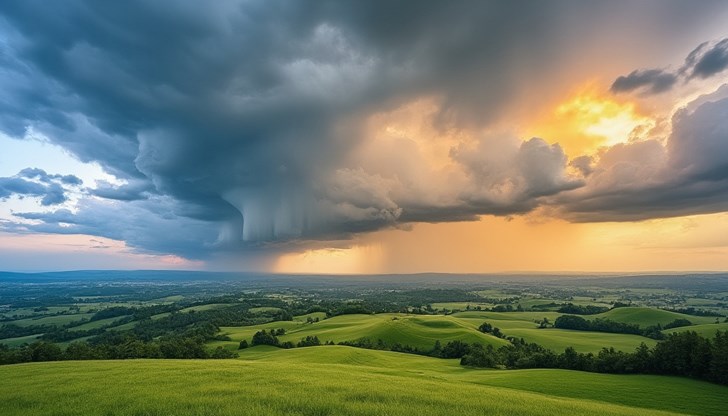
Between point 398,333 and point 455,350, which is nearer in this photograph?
point 455,350

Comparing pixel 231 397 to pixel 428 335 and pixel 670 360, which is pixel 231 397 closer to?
pixel 670 360

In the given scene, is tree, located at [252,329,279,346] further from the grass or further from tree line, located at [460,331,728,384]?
tree line, located at [460,331,728,384]

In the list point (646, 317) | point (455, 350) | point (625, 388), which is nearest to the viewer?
point (625, 388)

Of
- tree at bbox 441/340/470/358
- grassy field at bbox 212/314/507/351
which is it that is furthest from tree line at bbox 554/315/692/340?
tree at bbox 441/340/470/358

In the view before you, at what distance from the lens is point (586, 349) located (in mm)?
119438

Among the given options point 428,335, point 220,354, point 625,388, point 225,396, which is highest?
point 225,396

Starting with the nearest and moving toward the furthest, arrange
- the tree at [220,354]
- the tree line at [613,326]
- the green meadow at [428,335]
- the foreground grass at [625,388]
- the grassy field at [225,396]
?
the grassy field at [225,396] → the foreground grass at [625,388] → the tree at [220,354] → the green meadow at [428,335] → the tree line at [613,326]

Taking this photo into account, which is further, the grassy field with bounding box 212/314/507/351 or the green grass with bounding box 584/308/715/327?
the green grass with bounding box 584/308/715/327

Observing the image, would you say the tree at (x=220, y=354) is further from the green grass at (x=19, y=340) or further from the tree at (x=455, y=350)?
the green grass at (x=19, y=340)

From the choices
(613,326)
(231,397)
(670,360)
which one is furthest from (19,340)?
(613,326)

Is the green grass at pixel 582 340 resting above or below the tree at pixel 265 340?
below

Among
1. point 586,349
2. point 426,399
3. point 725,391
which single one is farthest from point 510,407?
point 586,349

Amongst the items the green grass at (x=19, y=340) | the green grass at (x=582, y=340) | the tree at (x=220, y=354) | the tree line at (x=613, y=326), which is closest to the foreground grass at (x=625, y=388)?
the tree at (x=220, y=354)

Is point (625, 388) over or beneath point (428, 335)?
over
